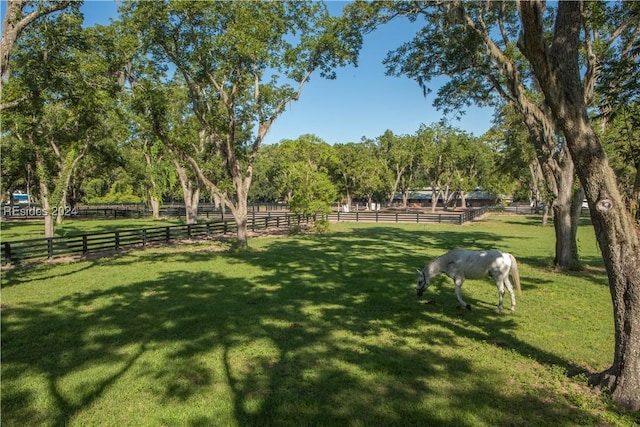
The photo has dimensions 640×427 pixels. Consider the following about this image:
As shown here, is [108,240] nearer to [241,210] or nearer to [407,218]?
[241,210]

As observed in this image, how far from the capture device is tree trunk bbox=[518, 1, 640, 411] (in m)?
4.83

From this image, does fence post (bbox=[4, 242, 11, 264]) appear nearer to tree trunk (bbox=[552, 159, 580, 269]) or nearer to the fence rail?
tree trunk (bbox=[552, 159, 580, 269])

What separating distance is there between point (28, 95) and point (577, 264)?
20.3 m

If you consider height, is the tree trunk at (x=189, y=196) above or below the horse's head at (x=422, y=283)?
above

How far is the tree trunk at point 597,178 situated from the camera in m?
4.83

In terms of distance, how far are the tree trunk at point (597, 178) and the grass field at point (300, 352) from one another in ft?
2.60

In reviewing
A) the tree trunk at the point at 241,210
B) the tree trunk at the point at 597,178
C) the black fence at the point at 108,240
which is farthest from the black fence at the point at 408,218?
the tree trunk at the point at 597,178

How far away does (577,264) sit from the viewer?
47.9 ft

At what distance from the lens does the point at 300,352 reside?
6.93 metres

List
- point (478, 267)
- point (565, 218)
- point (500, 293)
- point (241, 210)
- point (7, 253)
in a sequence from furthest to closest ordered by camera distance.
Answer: point (241, 210), point (7, 253), point (565, 218), point (478, 267), point (500, 293)

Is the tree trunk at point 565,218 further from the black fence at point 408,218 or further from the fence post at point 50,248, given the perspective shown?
the black fence at point 408,218

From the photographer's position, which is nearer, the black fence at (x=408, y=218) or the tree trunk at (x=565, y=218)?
the tree trunk at (x=565, y=218)

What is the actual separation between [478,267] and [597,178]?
4.73m

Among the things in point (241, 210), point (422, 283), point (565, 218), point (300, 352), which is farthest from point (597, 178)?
point (241, 210)
